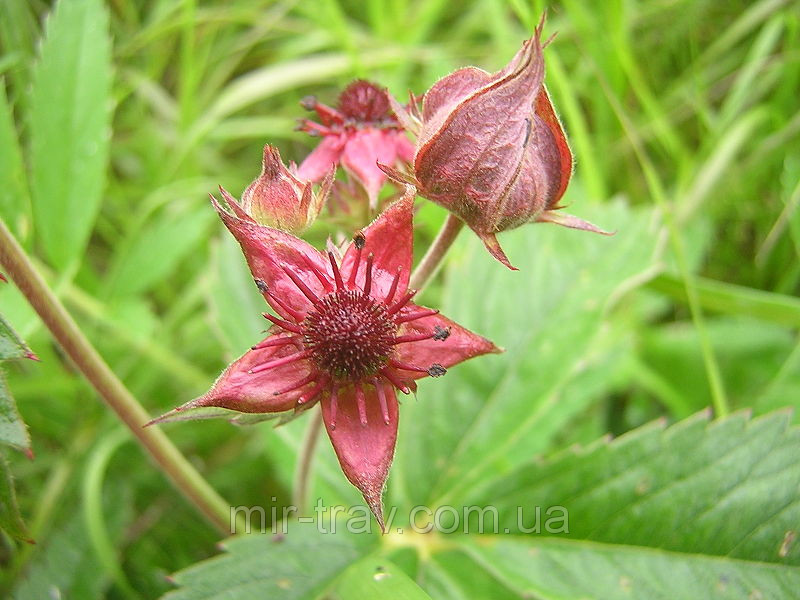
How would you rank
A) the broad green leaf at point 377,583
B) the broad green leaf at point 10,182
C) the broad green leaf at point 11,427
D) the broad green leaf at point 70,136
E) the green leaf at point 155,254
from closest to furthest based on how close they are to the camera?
the broad green leaf at point 11,427
the broad green leaf at point 377,583
the broad green leaf at point 10,182
the broad green leaf at point 70,136
the green leaf at point 155,254

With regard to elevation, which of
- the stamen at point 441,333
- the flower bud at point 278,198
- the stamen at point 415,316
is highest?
the flower bud at point 278,198

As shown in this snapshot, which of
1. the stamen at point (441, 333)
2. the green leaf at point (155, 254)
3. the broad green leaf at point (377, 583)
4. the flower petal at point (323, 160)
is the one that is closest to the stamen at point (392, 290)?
the stamen at point (441, 333)

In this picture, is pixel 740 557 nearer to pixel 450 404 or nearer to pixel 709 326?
pixel 450 404

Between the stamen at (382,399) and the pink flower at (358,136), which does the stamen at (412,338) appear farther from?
the pink flower at (358,136)

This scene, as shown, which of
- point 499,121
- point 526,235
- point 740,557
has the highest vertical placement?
point 499,121

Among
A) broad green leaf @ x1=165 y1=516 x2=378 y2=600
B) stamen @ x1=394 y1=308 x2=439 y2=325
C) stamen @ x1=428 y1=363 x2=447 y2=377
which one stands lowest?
broad green leaf @ x1=165 y1=516 x2=378 y2=600

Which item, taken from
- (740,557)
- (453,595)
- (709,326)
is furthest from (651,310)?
(453,595)

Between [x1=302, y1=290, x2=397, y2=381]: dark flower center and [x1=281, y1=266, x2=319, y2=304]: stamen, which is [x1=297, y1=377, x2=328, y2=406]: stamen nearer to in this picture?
[x1=302, y1=290, x2=397, y2=381]: dark flower center

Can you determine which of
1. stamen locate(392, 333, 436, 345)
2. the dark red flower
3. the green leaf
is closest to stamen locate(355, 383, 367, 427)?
stamen locate(392, 333, 436, 345)
